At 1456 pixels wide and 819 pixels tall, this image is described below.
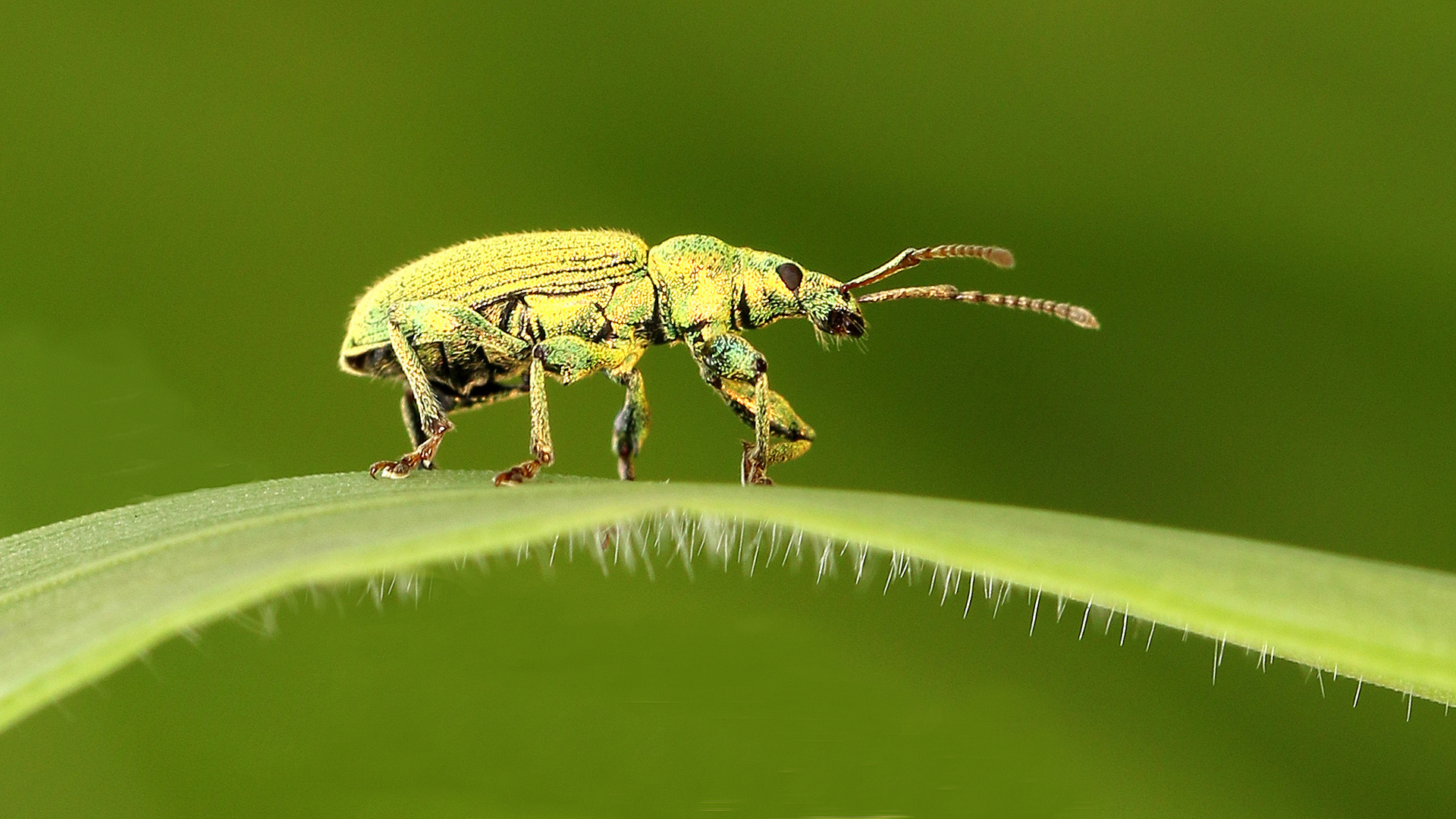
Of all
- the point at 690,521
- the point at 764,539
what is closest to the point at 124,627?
the point at 690,521

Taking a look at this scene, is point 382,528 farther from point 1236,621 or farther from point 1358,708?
point 1358,708

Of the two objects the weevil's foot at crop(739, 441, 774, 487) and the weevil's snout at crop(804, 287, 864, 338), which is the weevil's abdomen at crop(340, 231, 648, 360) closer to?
the weevil's snout at crop(804, 287, 864, 338)

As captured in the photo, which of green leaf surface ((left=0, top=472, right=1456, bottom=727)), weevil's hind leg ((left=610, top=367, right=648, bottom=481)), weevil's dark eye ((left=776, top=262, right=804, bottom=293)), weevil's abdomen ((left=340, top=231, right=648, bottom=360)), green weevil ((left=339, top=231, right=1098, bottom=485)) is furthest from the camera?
weevil's dark eye ((left=776, top=262, right=804, bottom=293))

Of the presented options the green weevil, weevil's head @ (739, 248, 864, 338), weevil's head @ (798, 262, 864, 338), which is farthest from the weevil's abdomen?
weevil's head @ (798, 262, 864, 338)

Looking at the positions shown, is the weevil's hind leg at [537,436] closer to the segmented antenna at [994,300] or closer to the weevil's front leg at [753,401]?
the weevil's front leg at [753,401]

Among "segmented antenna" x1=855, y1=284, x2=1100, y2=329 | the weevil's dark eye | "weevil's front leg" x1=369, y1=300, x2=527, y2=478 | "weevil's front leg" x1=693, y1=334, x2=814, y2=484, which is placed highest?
the weevil's dark eye

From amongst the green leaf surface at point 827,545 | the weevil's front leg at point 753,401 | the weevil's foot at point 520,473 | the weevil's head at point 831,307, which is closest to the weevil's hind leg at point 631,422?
the weevil's front leg at point 753,401

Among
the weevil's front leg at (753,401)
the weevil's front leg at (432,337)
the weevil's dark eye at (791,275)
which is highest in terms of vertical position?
the weevil's dark eye at (791,275)
